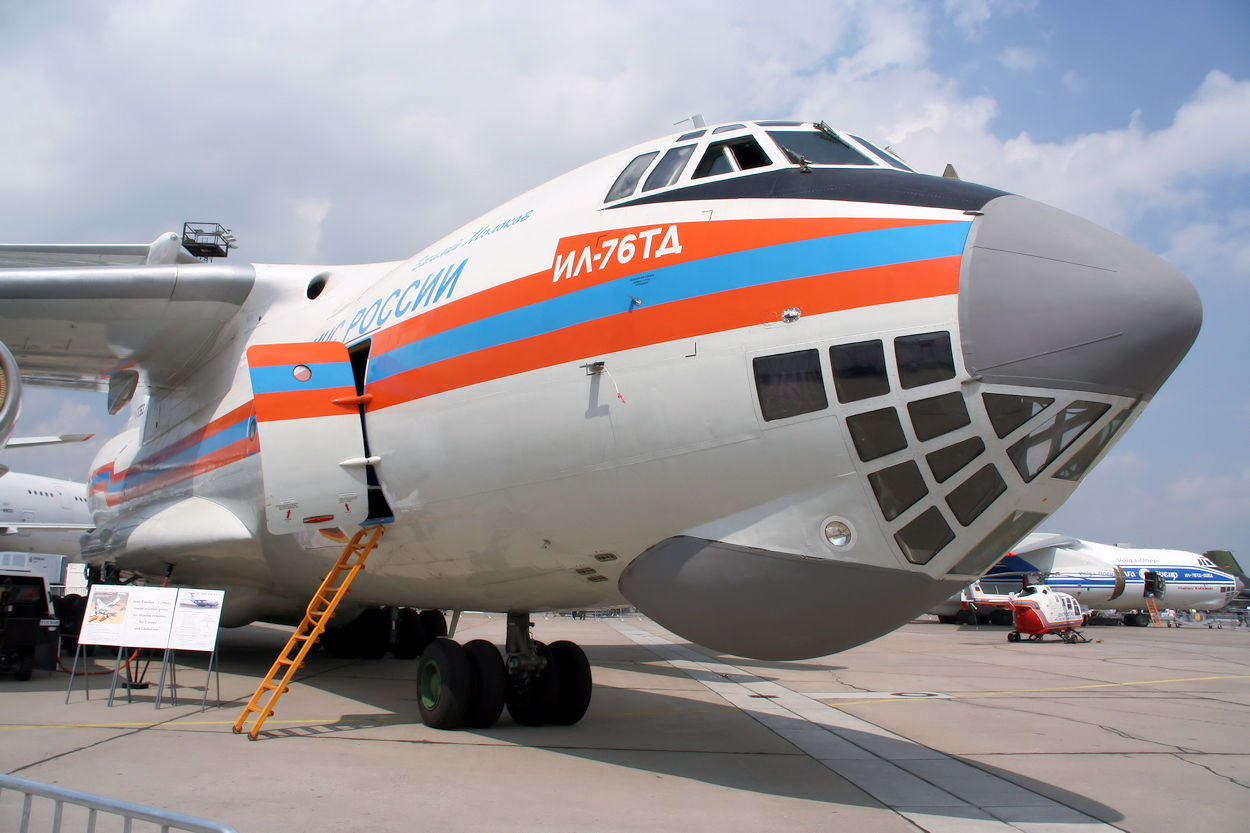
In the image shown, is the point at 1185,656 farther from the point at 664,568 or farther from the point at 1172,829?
the point at 664,568

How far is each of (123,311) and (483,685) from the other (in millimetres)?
6161

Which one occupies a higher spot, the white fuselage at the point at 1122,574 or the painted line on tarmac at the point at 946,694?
the white fuselage at the point at 1122,574

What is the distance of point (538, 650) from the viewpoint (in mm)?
6918

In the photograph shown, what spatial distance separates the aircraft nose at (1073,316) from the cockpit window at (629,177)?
2047mm

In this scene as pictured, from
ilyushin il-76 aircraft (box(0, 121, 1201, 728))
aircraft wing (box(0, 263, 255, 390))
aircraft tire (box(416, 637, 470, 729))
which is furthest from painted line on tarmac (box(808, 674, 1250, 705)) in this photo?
aircraft wing (box(0, 263, 255, 390))

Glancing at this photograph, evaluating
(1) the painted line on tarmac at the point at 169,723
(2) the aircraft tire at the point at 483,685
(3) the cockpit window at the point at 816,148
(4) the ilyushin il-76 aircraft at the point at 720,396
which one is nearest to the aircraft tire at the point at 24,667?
(1) the painted line on tarmac at the point at 169,723

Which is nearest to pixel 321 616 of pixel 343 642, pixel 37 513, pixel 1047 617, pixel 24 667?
pixel 24 667

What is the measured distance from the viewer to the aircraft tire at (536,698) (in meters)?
6.85

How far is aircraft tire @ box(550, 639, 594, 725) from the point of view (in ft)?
22.8

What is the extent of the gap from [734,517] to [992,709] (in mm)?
6523

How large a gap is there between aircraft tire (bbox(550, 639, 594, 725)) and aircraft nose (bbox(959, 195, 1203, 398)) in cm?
432

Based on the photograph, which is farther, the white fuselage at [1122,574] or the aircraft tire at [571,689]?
the white fuselage at [1122,574]

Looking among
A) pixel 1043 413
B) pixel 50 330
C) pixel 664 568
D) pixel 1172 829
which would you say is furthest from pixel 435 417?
pixel 50 330

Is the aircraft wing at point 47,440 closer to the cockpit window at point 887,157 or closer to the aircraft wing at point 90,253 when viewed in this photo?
the aircraft wing at point 90,253
